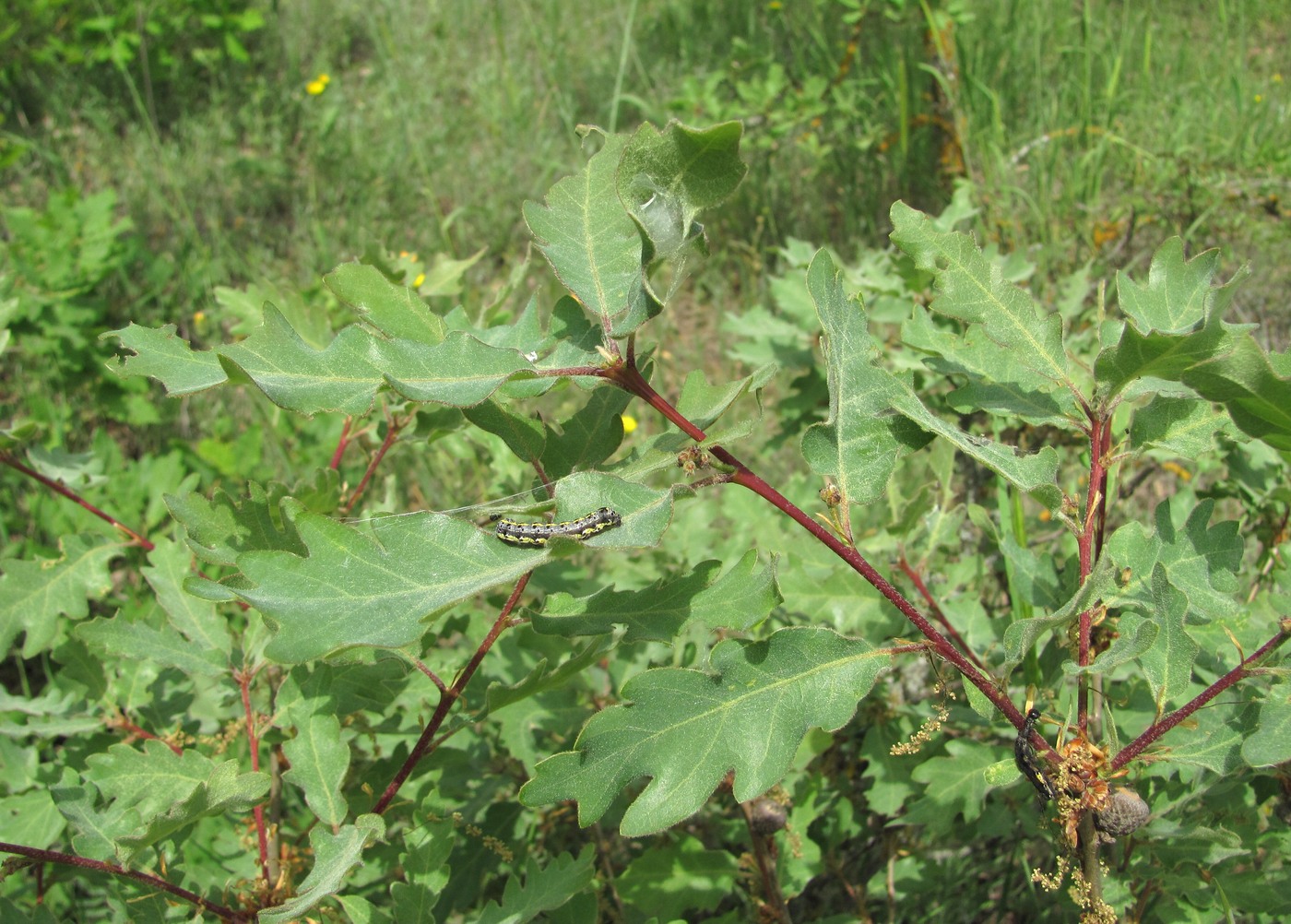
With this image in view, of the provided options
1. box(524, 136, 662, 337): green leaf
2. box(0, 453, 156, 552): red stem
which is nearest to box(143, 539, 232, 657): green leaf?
box(0, 453, 156, 552): red stem

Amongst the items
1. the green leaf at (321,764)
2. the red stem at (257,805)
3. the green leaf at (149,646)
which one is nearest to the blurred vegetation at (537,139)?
the green leaf at (149,646)

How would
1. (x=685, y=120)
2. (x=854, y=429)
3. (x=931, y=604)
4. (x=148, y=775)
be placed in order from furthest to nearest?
(x=685, y=120) < (x=931, y=604) < (x=148, y=775) < (x=854, y=429)

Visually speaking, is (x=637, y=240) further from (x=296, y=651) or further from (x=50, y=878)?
(x=50, y=878)

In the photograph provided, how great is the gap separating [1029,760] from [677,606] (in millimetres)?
450

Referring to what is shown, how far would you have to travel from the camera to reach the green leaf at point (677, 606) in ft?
3.69

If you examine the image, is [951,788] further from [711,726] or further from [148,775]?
[148,775]

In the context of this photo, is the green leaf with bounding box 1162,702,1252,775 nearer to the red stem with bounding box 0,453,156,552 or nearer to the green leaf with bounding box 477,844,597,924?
the green leaf with bounding box 477,844,597,924

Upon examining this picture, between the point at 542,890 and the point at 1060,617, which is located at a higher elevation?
the point at 1060,617

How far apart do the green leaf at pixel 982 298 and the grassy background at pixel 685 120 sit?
2.33 m

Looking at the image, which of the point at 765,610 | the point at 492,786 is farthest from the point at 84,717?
the point at 765,610

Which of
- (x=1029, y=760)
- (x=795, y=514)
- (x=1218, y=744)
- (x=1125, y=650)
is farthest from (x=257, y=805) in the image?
(x=1218, y=744)

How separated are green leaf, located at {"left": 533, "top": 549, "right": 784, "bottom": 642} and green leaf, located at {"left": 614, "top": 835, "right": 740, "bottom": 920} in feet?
2.37

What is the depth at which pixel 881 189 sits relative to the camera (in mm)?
4383

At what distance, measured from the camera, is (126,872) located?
129 cm
